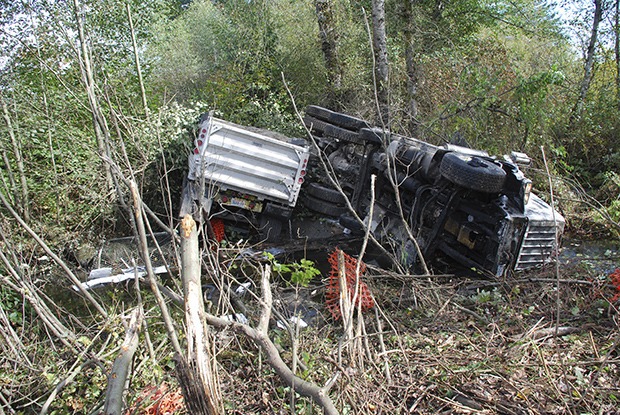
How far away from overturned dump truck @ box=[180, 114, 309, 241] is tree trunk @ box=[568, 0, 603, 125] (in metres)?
6.06

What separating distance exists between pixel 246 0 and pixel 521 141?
8398 mm

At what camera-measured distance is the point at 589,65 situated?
9852 millimetres

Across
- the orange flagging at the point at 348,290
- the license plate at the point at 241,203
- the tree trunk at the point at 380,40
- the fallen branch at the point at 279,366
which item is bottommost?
the license plate at the point at 241,203

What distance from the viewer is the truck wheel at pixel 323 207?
7.57 meters

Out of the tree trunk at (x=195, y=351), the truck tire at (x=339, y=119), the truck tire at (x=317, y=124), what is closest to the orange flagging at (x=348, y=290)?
the tree trunk at (x=195, y=351)

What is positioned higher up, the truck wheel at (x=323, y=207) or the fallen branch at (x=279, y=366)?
the fallen branch at (x=279, y=366)

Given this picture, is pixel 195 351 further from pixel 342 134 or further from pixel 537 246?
pixel 342 134

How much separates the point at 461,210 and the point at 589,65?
6765 mm

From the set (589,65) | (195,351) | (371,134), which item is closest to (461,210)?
(371,134)

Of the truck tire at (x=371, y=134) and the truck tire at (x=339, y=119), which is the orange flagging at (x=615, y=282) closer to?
the truck tire at (x=371, y=134)

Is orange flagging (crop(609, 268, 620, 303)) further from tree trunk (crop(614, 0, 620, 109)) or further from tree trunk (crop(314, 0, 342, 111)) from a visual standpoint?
tree trunk (crop(314, 0, 342, 111))

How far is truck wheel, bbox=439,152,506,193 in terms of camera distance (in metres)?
4.86

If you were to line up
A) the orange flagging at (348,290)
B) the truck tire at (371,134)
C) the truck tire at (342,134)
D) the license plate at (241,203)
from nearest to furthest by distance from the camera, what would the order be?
the orange flagging at (348,290) < the truck tire at (371,134) < the truck tire at (342,134) < the license plate at (241,203)

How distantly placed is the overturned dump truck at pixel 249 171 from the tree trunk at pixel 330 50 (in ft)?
14.2
